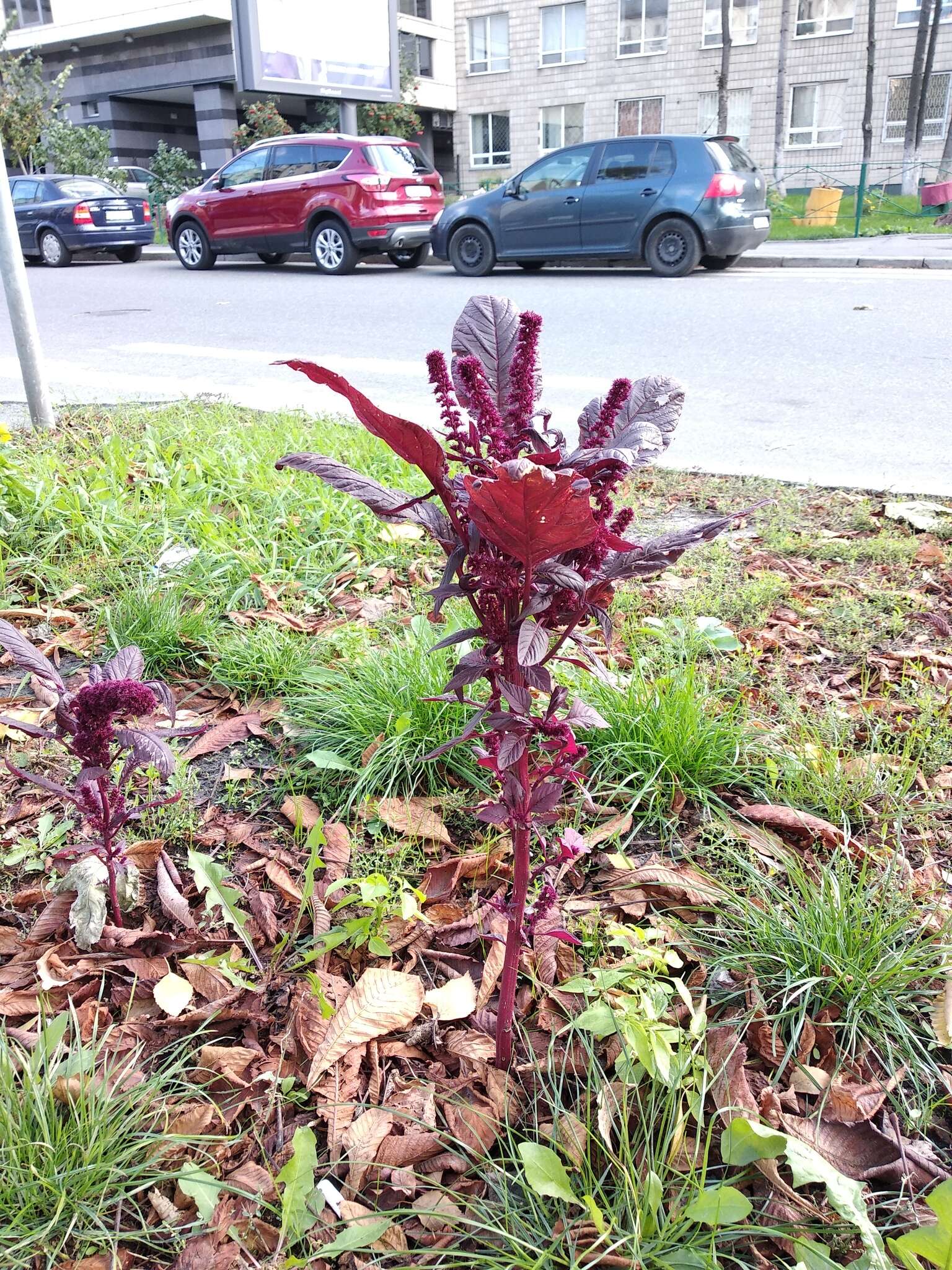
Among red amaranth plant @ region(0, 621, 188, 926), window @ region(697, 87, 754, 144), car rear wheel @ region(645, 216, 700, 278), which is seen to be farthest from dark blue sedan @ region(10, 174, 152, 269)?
window @ region(697, 87, 754, 144)

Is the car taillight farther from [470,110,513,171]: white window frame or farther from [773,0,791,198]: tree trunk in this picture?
[470,110,513,171]: white window frame

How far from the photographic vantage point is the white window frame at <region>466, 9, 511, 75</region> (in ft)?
125

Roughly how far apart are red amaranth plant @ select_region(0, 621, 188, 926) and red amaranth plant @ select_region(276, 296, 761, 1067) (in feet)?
1.76

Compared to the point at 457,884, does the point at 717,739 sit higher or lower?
higher

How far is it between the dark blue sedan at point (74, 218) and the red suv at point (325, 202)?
280cm

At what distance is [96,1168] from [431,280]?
43.8 feet

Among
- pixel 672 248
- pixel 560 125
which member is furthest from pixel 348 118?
pixel 560 125

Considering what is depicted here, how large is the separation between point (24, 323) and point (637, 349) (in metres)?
4.76

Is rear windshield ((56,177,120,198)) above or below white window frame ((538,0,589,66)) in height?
below

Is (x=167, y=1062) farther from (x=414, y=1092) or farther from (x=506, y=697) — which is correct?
(x=506, y=697)


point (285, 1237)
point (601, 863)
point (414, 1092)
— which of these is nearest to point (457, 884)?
point (601, 863)

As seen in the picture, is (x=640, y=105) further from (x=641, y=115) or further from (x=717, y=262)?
(x=717, y=262)

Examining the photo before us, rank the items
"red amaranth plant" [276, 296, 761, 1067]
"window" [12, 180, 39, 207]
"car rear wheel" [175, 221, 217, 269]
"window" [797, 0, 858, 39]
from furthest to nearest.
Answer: "window" [797, 0, 858, 39] < "window" [12, 180, 39, 207] < "car rear wheel" [175, 221, 217, 269] < "red amaranth plant" [276, 296, 761, 1067]

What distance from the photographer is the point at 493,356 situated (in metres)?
1.43
